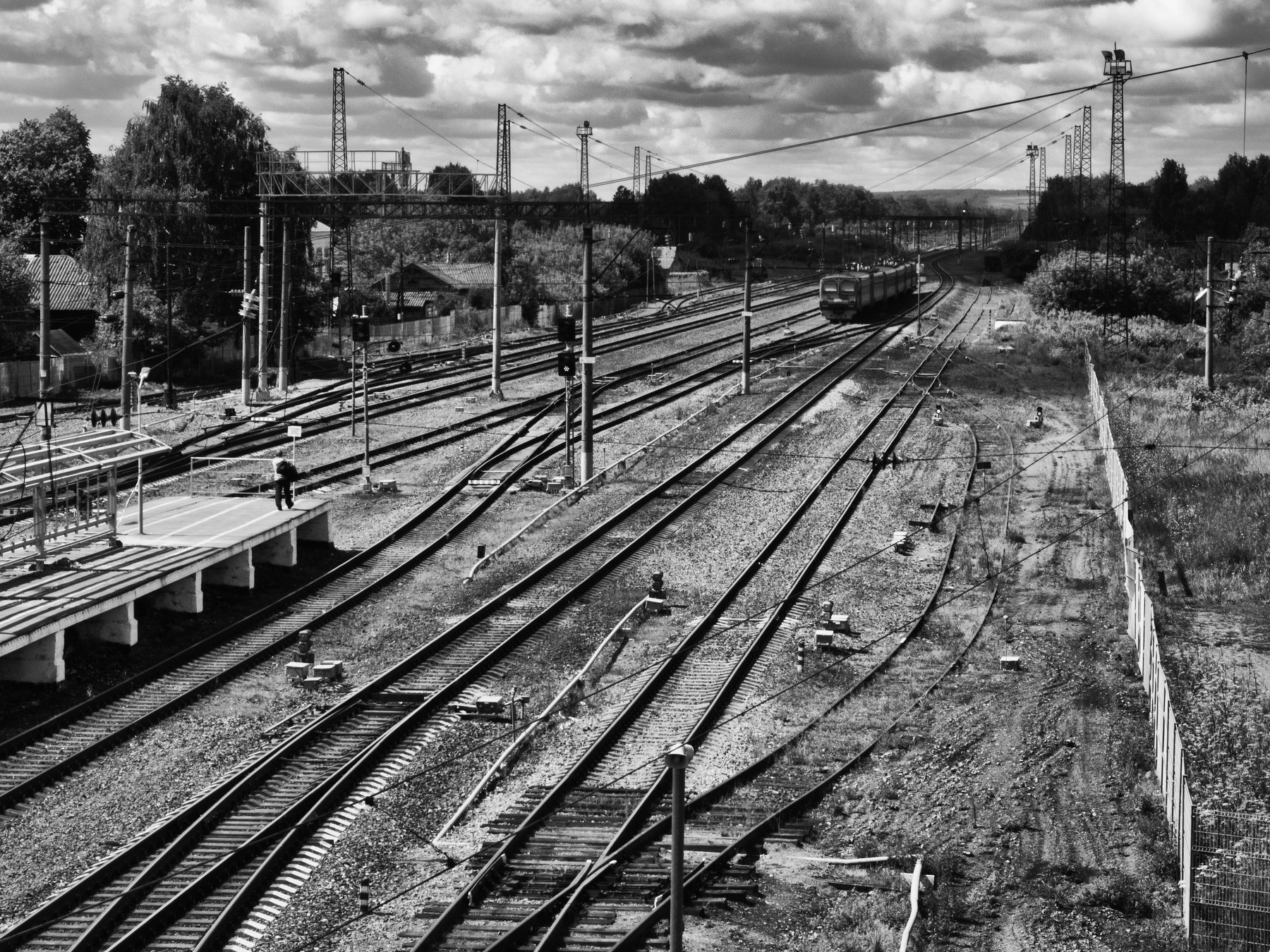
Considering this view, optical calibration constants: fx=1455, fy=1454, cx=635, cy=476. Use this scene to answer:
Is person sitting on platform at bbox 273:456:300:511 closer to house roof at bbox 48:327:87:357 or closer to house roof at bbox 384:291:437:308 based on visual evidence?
house roof at bbox 48:327:87:357

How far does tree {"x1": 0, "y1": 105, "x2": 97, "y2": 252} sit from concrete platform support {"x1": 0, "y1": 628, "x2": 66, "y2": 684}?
59.9m

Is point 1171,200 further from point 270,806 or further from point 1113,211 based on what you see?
point 270,806

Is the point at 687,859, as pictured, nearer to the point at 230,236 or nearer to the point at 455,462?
the point at 455,462

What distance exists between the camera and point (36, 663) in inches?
736

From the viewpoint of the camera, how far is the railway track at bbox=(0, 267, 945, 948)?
42.8 feet

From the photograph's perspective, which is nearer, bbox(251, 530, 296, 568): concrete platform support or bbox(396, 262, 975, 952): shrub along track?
bbox(396, 262, 975, 952): shrub along track

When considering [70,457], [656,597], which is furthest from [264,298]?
[656,597]

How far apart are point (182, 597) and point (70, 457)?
2678 mm

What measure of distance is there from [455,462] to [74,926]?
71.4 ft

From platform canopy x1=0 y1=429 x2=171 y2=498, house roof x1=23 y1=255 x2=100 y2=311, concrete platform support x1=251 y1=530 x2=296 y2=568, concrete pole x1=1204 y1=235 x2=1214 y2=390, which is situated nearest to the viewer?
platform canopy x1=0 y1=429 x2=171 y2=498

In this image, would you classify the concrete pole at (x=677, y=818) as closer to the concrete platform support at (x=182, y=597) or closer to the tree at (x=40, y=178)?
the concrete platform support at (x=182, y=597)

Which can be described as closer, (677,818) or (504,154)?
(677,818)

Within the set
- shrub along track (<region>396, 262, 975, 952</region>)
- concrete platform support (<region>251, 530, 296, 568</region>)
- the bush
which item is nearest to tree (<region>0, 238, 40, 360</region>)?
concrete platform support (<region>251, 530, 296, 568</region>)

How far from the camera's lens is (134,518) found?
24.8 m
